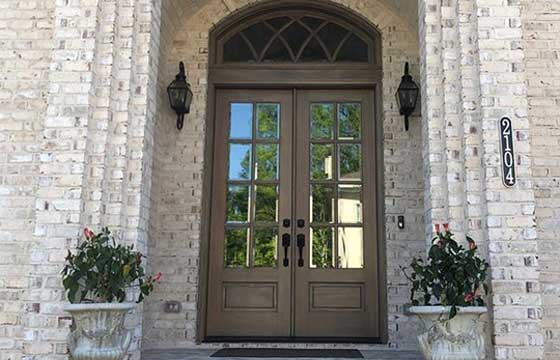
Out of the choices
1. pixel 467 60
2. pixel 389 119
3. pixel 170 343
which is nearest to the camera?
pixel 467 60

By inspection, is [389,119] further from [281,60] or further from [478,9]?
[478,9]

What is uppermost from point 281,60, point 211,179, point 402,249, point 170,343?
point 281,60

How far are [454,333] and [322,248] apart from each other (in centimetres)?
190

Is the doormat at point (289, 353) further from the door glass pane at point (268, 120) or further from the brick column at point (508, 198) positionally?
the door glass pane at point (268, 120)

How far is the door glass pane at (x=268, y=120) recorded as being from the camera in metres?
5.12

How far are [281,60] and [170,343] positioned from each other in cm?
263

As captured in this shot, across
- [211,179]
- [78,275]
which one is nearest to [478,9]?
[211,179]

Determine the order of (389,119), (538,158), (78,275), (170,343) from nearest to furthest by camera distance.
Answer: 1. (78,275)
2. (538,158)
3. (170,343)
4. (389,119)

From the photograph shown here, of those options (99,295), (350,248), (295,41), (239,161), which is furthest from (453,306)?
(295,41)

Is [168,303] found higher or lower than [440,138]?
lower

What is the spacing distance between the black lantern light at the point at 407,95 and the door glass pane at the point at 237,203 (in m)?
1.51

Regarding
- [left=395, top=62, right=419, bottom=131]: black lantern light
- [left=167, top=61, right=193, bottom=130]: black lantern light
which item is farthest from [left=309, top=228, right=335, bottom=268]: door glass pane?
[left=167, top=61, right=193, bottom=130]: black lantern light

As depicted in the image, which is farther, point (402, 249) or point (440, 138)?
point (402, 249)

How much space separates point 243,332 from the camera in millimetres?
4785
